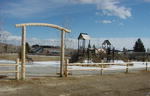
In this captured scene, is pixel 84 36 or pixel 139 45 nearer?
pixel 84 36

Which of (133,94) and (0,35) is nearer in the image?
(133,94)

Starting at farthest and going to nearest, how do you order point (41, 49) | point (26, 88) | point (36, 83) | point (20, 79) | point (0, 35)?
1. point (41, 49)
2. point (0, 35)
3. point (20, 79)
4. point (36, 83)
5. point (26, 88)

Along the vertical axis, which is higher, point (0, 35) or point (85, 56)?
point (0, 35)

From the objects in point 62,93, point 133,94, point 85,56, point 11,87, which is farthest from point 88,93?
point 85,56

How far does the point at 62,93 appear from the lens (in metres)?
10.7

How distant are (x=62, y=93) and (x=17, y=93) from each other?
6.03 feet

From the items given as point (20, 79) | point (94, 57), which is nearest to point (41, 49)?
point (94, 57)

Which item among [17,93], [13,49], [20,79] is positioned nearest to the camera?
[17,93]

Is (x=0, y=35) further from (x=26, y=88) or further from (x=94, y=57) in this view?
(x=26, y=88)

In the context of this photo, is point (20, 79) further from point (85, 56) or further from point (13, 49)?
point (13, 49)

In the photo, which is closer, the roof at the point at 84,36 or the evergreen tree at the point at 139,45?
the roof at the point at 84,36

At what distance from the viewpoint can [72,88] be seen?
1210 cm

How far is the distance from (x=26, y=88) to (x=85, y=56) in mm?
25809

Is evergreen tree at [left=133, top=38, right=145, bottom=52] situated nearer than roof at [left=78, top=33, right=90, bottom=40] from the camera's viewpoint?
No
